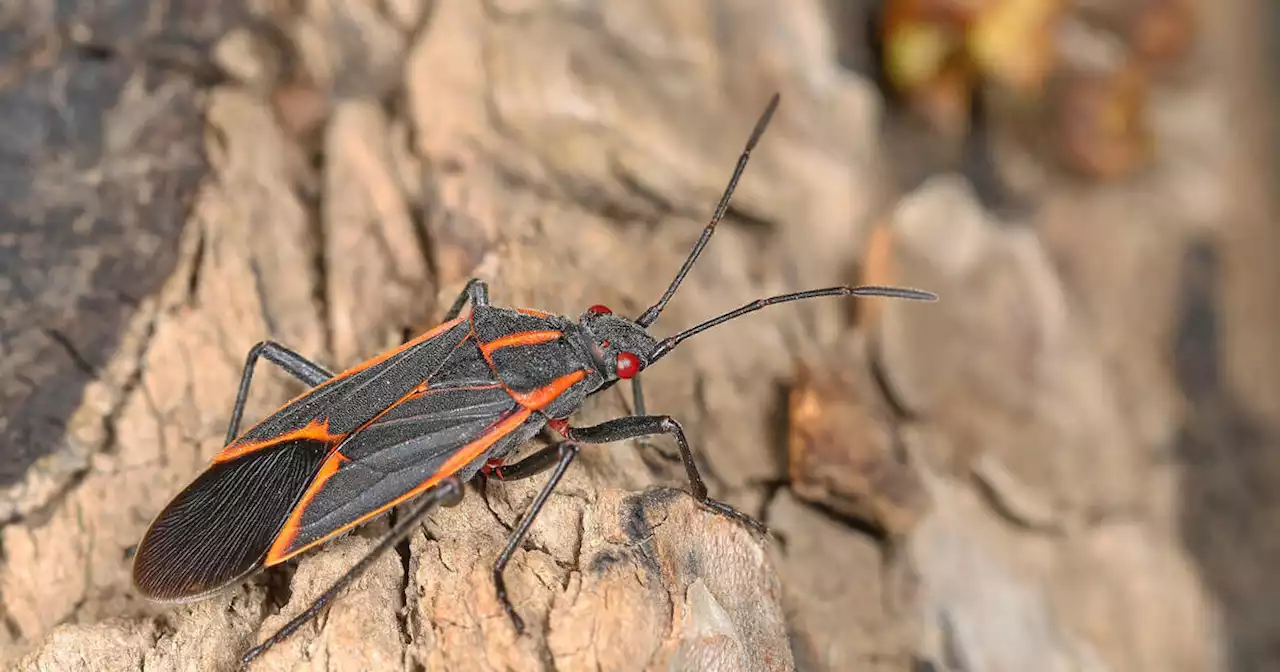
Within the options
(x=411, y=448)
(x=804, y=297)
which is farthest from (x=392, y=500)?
(x=804, y=297)

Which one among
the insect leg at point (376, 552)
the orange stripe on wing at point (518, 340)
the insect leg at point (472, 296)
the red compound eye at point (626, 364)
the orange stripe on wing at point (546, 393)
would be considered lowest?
the insect leg at point (376, 552)

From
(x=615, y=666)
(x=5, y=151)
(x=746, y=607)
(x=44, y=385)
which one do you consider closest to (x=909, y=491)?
(x=746, y=607)

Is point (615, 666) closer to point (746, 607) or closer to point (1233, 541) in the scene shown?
point (746, 607)

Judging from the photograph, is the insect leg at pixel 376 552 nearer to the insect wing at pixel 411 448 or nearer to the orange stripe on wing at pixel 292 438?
the insect wing at pixel 411 448

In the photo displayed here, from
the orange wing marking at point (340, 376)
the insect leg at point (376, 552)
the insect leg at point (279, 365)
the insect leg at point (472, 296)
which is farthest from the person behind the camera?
the insect leg at point (472, 296)

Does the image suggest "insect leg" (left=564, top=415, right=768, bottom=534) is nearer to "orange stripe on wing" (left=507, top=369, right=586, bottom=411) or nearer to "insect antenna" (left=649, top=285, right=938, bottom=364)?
"orange stripe on wing" (left=507, top=369, right=586, bottom=411)

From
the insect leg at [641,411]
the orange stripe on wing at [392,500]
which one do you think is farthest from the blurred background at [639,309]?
the orange stripe on wing at [392,500]
